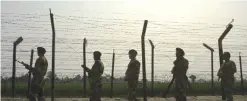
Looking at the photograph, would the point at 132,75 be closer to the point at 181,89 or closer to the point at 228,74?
the point at 181,89

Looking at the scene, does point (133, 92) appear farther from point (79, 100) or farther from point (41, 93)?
point (41, 93)

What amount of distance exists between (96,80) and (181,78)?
2228 mm

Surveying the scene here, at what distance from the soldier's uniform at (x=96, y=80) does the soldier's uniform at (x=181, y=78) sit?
79.6 inches

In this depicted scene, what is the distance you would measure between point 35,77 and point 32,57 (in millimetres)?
3435

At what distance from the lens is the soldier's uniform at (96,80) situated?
8.91 meters

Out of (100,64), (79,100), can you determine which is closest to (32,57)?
(79,100)

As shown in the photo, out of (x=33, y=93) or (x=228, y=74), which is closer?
(x=33, y=93)

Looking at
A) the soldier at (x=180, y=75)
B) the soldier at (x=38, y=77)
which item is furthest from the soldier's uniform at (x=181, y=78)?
the soldier at (x=38, y=77)

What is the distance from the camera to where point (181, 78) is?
380 inches

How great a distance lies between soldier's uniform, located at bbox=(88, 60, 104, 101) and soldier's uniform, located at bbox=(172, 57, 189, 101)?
202 centimetres

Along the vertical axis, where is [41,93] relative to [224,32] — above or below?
below

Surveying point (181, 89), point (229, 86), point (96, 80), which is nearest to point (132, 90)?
point (181, 89)

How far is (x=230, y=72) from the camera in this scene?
10719 mm

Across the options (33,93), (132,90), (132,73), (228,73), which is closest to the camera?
(33,93)
